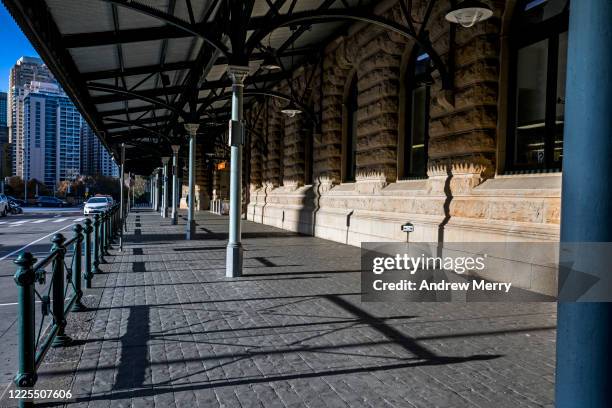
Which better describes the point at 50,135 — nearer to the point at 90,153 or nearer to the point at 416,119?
the point at 90,153

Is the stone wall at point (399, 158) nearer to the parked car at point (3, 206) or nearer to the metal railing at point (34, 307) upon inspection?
the metal railing at point (34, 307)

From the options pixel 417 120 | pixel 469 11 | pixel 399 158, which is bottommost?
pixel 399 158

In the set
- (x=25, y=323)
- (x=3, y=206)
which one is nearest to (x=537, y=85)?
(x=25, y=323)

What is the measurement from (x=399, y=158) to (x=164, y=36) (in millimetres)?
6868

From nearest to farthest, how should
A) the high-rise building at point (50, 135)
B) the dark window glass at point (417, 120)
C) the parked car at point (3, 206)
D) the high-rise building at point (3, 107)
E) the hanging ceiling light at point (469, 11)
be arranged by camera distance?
the hanging ceiling light at point (469, 11), the dark window glass at point (417, 120), the parked car at point (3, 206), the high-rise building at point (50, 135), the high-rise building at point (3, 107)

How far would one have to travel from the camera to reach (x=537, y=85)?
957 cm

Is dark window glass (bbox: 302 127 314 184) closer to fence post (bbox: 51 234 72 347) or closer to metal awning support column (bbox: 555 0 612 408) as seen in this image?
fence post (bbox: 51 234 72 347)

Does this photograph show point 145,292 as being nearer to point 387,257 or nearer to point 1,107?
point 387,257

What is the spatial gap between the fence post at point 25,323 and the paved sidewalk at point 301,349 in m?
0.47

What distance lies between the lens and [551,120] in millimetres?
9117

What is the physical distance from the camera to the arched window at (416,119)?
12953 mm

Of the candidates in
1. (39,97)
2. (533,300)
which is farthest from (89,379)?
(39,97)

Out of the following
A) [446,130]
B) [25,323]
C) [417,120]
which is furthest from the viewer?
[417,120]

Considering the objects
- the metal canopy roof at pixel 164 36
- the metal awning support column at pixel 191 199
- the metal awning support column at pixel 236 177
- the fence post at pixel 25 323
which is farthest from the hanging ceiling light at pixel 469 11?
the metal awning support column at pixel 191 199
